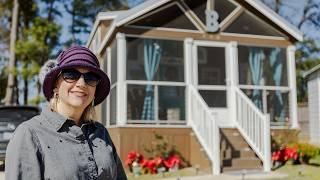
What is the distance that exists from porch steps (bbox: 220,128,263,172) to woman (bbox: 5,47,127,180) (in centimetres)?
841

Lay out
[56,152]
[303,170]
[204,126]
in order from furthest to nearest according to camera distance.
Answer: [204,126]
[303,170]
[56,152]

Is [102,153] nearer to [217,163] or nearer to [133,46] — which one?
[217,163]

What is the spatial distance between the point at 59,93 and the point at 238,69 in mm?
11123

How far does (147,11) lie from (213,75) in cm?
275

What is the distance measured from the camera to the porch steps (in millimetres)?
10562

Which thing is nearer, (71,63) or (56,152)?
(56,152)

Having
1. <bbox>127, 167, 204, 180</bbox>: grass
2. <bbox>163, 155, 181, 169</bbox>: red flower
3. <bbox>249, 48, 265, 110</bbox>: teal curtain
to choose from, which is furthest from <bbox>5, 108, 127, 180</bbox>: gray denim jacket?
<bbox>249, 48, 265, 110</bbox>: teal curtain

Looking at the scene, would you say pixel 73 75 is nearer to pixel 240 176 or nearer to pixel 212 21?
pixel 240 176

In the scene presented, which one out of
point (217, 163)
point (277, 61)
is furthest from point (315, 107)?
point (217, 163)

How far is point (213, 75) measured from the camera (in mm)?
13039

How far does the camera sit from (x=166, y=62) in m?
12.3

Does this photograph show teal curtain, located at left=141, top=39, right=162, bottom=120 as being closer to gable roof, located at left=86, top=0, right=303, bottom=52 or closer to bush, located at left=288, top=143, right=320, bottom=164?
gable roof, located at left=86, top=0, right=303, bottom=52

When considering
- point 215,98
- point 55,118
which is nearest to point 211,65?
point 215,98

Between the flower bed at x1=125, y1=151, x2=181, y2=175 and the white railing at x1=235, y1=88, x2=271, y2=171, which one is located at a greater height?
the white railing at x1=235, y1=88, x2=271, y2=171
